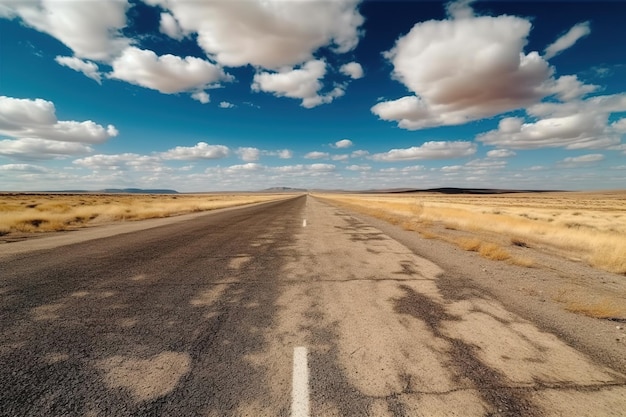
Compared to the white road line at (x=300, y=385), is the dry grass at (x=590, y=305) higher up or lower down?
lower down

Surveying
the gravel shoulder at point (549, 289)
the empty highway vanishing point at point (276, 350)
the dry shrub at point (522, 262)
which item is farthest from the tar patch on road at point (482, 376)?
the dry shrub at point (522, 262)

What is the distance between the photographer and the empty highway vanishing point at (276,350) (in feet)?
8.21

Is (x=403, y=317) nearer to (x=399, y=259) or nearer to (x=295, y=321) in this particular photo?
(x=295, y=321)

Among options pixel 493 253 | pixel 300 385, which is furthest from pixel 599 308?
pixel 300 385

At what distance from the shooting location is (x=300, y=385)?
8.78 ft

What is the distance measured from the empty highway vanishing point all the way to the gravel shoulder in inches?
8.3

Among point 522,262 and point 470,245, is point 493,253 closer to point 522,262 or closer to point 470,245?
point 522,262

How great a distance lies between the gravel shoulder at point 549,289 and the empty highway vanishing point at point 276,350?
21 cm

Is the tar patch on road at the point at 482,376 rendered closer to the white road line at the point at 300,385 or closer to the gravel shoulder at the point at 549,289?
the gravel shoulder at the point at 549,289

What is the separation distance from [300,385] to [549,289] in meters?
5.58

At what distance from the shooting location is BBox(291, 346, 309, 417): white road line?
240cm

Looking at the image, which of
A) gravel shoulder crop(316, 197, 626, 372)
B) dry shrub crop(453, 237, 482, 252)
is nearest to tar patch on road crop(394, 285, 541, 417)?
gravel shoulder crop(316, 197, 626, 372)

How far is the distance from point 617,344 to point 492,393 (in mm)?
2363

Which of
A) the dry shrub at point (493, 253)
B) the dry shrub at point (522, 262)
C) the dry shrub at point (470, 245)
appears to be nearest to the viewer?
the dry shrub at point (522, 262)
